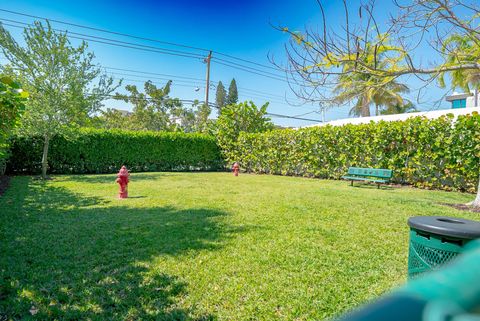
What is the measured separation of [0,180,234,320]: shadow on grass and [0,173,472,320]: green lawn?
0.04 feet

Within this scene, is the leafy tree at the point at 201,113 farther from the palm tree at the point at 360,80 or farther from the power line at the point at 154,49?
the palm tree at the point at 360,80

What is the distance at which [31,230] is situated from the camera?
4898mm

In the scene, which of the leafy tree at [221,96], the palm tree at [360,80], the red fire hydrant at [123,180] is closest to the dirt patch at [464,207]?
the palm tree at [360,80]

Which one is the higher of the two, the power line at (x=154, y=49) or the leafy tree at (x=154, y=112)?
the power line at (x=154, y=49)

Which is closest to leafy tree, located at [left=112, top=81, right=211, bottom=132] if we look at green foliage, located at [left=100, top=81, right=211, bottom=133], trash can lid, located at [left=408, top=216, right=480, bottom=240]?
green foliage, located at [left=100, top=81, right=211, bottom=133]

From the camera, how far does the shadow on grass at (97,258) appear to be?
2.66 metres

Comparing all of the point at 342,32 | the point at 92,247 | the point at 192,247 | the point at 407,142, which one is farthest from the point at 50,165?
the point at 407,142

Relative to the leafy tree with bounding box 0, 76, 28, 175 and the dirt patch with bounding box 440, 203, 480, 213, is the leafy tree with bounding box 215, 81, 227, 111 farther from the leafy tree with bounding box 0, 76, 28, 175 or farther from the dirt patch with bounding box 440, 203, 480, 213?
the leafy tree with bounding box 0, 76, 28, 175

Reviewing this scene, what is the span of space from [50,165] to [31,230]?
11914 millimetres

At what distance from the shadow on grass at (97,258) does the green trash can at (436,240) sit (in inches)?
73.2

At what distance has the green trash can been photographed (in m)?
1.94

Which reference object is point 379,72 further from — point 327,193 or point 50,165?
point 50,165

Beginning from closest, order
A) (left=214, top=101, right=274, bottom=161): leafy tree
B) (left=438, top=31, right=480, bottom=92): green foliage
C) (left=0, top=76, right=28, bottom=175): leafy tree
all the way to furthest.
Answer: (left=0, top=76, right=28, bottom=175): leafy tree, (left=438, top=31, right=480, bottom=92): green foliage, (left=214, top=101, right=274, bottom=161): leafy tree

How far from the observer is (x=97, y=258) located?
375cm
